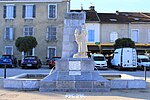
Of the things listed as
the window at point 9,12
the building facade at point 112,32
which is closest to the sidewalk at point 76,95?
the window at point 9,12

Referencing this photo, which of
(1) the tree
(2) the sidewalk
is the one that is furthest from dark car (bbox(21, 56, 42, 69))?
(2) the sidewalk

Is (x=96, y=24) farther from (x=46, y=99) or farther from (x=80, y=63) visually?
(x=46, y=99)

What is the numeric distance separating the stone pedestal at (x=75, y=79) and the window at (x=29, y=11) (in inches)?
1085

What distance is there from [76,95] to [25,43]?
25381 millimetres

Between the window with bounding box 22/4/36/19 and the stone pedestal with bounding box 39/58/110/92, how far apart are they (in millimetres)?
27570

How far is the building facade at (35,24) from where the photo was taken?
132ft

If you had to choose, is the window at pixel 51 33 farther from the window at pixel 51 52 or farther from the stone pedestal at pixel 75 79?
the stone pedestal at pixel 75 79

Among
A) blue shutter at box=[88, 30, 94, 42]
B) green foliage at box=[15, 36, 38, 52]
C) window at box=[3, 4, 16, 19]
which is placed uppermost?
window at box=[3, 4, 16, 19]

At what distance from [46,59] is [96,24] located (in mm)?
8645

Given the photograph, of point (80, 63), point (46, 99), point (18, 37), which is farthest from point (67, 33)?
point (18, 37)

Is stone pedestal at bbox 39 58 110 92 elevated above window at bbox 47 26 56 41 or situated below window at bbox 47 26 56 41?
below

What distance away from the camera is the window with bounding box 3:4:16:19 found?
40.7 meters

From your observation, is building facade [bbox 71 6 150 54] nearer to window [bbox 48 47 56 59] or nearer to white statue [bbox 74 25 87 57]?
window [bbox 48 47 56 59]

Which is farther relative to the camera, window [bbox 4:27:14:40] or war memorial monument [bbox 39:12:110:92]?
window [bbox 4:27:14:40]
